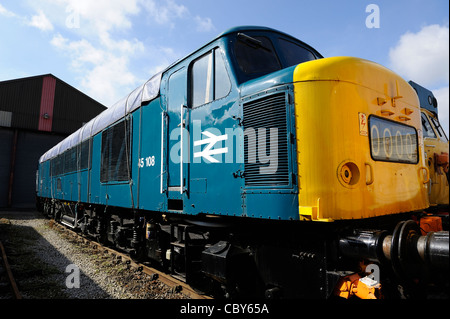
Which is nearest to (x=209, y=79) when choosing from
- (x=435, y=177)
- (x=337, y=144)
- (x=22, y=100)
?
(x=337, y=144)

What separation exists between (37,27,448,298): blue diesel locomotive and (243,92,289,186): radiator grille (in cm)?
1

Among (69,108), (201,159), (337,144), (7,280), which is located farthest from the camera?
(69,108)

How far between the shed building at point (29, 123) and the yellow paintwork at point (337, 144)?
87.6 feet

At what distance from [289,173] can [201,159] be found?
1395 mm

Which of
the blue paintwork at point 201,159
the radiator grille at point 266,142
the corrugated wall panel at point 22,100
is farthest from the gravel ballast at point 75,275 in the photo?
the corrugated wall panel at point 22,100

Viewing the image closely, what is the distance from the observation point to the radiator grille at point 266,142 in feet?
10.2

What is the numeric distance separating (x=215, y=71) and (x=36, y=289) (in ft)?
16.2

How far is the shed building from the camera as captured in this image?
2319 cm

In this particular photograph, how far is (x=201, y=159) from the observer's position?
4.00 m

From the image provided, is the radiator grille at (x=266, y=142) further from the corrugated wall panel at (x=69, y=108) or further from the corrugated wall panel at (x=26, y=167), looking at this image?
the corrugated wall panel at (x=26, y=167)

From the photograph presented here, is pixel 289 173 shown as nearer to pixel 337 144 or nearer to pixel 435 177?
pixel 337 144

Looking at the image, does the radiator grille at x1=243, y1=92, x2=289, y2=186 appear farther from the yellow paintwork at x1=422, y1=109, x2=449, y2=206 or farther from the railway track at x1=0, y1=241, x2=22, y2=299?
the yellow paintwork at x1=422, y1=109, x2=449, y2=206
